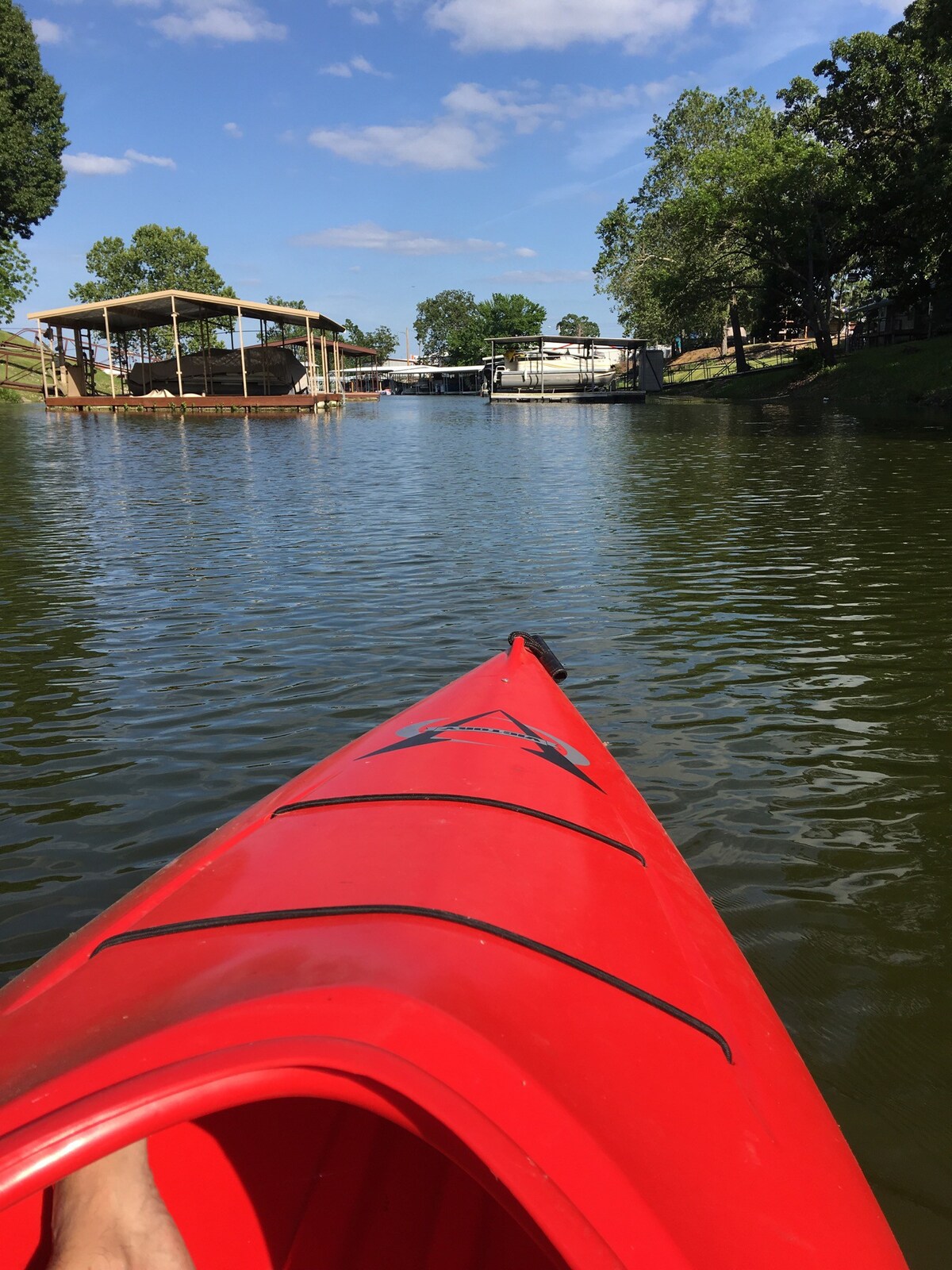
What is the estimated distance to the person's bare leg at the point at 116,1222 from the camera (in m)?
1.64

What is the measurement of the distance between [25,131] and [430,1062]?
183 feet

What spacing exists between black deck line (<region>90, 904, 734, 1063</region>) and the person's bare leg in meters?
0.49

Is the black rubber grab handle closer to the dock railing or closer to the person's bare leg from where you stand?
the person's bare leg

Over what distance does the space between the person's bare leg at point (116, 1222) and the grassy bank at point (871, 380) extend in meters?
32.4

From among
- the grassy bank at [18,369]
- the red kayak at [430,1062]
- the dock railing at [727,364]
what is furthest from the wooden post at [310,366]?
the red kayak at [430,1062]

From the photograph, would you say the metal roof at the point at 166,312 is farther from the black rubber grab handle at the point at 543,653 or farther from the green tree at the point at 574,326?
the green tree at the point at 574,326

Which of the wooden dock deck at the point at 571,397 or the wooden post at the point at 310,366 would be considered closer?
the wooden post at the point at 310,366

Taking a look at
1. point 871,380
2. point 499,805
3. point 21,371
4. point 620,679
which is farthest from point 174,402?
point 499,805

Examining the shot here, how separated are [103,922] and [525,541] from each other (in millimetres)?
9072

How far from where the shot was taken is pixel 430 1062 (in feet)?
4.57

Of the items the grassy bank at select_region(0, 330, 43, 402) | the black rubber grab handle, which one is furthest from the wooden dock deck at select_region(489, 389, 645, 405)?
the black rubber grab handle

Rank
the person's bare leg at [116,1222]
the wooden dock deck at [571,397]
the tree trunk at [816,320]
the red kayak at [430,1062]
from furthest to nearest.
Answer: the wooden dock deck at [571,397] → the tree trunk at [816,320] → the person's bare leg at [116,1222] → the red kayak at [430,1062]

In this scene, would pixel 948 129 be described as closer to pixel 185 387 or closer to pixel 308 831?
pixel 308 831

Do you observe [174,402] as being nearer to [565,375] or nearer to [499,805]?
[565,375]
